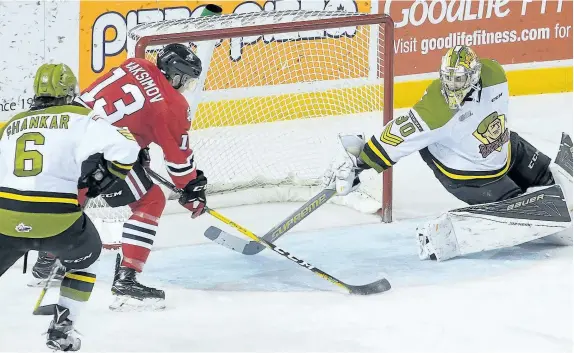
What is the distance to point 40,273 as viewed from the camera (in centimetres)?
436

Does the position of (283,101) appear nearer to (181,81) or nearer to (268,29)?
(268,29)

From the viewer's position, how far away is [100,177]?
3.60 metres

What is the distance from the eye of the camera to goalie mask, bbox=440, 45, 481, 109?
4.48 meters

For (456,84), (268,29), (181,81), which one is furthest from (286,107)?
(181,81)

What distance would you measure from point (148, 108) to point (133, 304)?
0.66 m

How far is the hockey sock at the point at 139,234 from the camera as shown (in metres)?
4.11

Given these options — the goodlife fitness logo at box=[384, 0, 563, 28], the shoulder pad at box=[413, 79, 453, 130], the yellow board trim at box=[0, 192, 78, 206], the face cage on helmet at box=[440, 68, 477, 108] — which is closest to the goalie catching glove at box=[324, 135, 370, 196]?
the shoulder pad at box=[413, 79, 453, 130]

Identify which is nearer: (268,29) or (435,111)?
(435,111)

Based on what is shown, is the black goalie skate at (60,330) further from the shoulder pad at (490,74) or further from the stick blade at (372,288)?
the shoulder pad at (490,74)

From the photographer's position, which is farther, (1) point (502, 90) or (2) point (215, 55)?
(2) point (215, 55)

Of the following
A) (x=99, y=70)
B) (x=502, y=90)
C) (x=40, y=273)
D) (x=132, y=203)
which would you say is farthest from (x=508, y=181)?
(x=99, y=70)

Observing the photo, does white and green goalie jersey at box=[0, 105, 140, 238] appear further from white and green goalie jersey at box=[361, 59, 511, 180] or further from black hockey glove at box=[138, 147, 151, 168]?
white and green goalie jersey at box=[361, 59, 511, 180]

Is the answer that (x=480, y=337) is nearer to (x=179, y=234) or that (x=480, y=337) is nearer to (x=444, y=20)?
(x=179, y=234)

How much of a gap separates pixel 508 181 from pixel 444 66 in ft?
1.88
